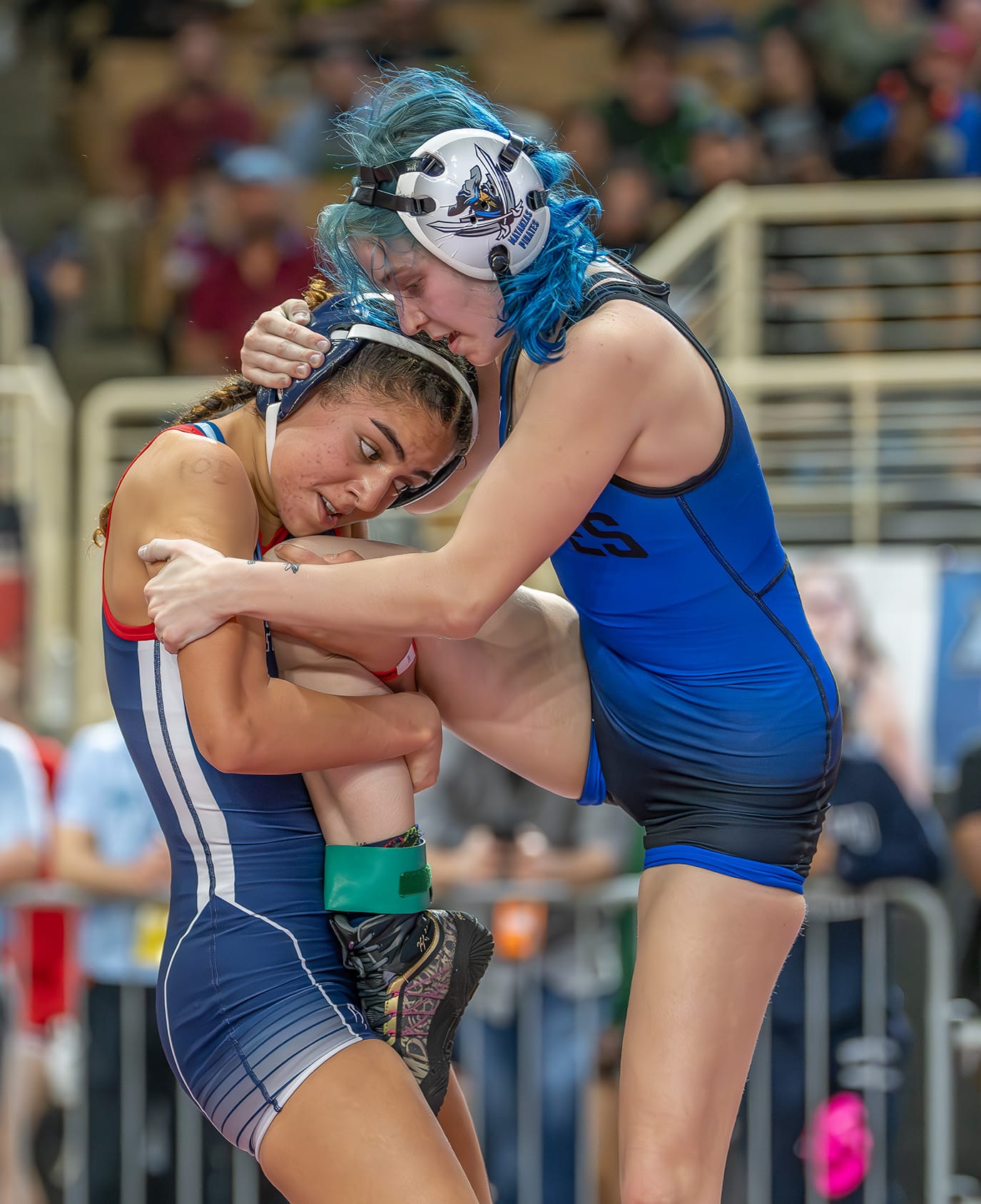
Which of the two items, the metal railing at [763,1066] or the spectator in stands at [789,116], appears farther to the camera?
the spectator in stands at [789,116]

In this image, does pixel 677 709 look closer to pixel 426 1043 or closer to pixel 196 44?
pixel 426 1043

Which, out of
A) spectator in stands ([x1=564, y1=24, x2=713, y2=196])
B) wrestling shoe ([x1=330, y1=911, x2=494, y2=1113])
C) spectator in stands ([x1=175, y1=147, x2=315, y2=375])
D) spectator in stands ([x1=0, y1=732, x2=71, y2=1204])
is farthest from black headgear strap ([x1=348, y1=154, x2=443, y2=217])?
spectator in stands ([x1=564, y1=24, x2=713, y2=196])

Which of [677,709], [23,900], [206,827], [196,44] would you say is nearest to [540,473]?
[677,709]

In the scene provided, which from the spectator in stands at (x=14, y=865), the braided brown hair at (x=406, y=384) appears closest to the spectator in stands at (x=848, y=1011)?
the spectator in stands at (x=14, y=865)

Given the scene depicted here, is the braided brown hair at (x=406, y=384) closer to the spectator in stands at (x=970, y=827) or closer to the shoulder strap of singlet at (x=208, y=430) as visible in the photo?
the shoulder strap of singlet at (x=208, y=430)

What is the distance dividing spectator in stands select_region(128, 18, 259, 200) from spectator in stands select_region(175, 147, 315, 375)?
3.97 feet

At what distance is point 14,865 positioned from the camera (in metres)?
5.38

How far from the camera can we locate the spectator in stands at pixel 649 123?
940cm

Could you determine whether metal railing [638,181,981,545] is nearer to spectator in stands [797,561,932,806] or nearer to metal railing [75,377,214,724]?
spectator in stands [797,561,932,806]

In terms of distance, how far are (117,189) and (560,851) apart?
23.5 ft

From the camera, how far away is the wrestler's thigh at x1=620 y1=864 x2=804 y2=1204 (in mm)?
2646

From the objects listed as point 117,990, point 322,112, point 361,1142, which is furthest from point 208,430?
point 322,112

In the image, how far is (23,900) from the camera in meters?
5.05

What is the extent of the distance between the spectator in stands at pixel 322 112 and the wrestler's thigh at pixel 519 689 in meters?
7.93
